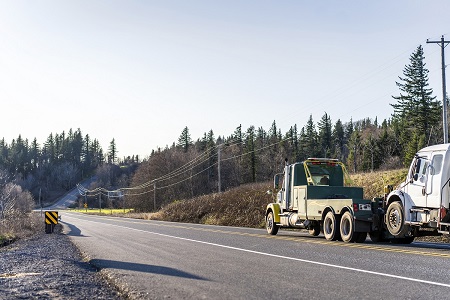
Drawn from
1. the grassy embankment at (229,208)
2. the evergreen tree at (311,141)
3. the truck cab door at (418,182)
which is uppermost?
the evergreen tree at (311,141)

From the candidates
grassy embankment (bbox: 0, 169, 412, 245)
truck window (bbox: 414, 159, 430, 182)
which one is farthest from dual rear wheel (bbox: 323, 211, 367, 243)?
grassy embankment (bbox: 0, 169, 412, 245)

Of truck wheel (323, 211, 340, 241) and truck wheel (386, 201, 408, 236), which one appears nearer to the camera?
truck wheel (386, 201, 408, 236)

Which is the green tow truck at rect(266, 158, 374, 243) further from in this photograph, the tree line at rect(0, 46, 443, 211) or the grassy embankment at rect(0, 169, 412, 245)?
the tree line at rect(0, 46, 443, 211)

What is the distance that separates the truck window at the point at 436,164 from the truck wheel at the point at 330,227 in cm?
366

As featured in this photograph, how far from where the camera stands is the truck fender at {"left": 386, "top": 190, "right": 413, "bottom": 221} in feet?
Result: 48.7

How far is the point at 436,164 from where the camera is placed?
14555mm

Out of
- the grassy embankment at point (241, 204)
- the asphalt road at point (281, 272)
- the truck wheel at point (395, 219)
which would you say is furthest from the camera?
the grassy embankment at point (241, 204)

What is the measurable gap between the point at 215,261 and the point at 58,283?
3.92 m

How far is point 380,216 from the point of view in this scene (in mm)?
16141

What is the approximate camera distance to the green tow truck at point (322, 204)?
1593cm

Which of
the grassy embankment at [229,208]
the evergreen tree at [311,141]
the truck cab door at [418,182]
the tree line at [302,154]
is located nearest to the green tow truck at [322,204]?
the truck cab door at [418,182]

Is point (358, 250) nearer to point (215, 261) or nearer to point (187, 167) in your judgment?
point (215, 261)

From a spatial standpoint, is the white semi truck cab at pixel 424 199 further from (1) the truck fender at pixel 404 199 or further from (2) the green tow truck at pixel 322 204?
(2) the green tow truck at pixel 322 204

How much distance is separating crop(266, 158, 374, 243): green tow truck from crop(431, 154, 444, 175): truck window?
2.37m
